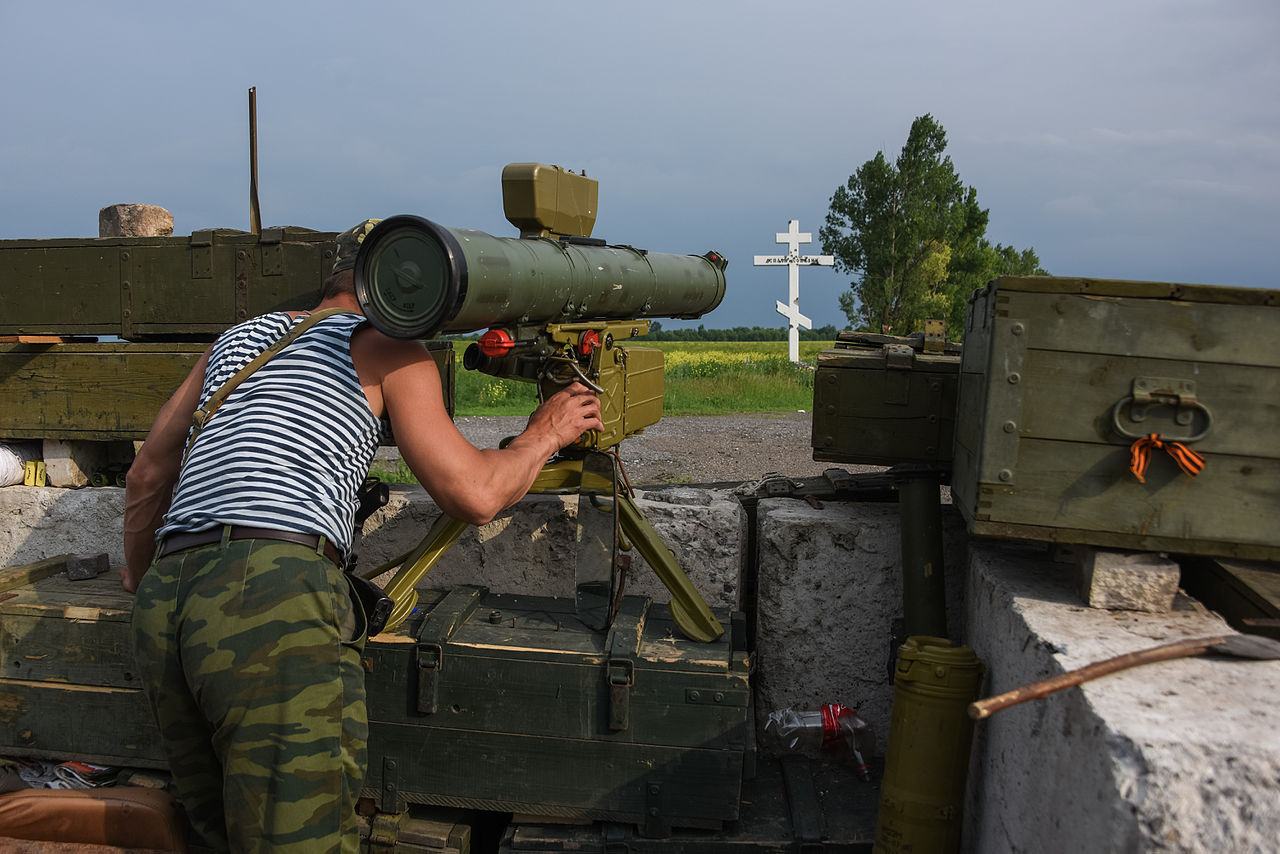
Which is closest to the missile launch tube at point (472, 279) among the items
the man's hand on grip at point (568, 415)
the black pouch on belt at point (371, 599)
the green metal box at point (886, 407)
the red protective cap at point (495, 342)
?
the red protective cap at point (495, 342)

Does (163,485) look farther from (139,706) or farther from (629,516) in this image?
A: (629,516)

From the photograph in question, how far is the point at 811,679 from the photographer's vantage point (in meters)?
3.95

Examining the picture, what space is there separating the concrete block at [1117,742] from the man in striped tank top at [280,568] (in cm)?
154

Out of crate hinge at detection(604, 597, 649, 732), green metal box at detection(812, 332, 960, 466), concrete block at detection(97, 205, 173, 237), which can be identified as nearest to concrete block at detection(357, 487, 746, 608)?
green metal box at detection(812, 332, 960, 466)

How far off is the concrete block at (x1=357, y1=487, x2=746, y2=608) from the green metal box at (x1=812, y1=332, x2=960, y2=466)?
1.76ft

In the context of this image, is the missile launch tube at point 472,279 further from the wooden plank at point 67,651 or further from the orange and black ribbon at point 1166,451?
the wooden plank at point 67,651

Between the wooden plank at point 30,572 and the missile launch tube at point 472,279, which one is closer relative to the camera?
the missile launch tube at point 472,279

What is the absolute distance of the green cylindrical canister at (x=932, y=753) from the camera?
287cm

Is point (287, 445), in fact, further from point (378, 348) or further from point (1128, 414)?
point (1128, 414)

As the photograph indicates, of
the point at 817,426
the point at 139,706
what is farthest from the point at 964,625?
the point at 139,706

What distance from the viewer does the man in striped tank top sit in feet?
8.14

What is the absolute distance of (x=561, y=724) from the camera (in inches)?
129

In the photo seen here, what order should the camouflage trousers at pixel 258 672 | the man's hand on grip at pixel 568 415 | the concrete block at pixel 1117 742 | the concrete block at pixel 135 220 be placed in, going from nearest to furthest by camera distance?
the concrete block at pixel 1117 742, the camouflage trousers at pixel 258 672, the man's hand on grip at pixel 568 415, the concrete block at pixel 135 220

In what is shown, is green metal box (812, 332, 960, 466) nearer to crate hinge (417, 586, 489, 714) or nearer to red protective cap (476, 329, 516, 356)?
red protective cap (476, 329, 516, 356)
